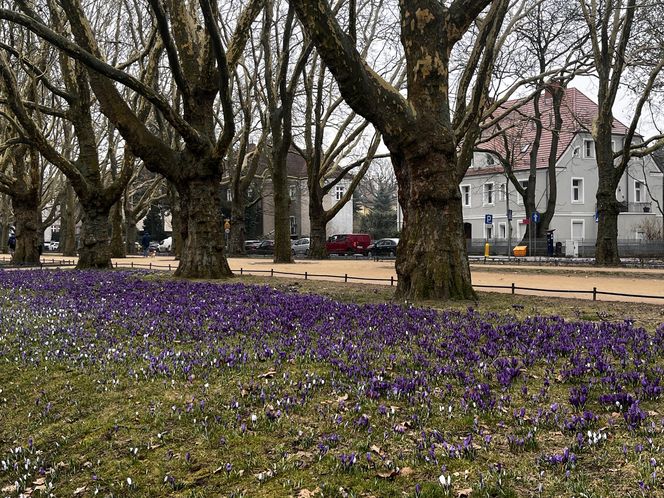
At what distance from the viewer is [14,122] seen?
24.4 metres

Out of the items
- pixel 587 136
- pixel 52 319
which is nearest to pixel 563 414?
pixel 52 319

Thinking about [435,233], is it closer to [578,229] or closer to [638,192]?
[578,229]

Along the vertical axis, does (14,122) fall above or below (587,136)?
below

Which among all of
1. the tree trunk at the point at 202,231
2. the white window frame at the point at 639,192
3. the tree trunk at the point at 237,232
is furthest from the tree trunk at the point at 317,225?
the white window frame at the point at 639,192

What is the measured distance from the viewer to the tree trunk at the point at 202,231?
1684cm

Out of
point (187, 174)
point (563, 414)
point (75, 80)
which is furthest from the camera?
point (75, 80)

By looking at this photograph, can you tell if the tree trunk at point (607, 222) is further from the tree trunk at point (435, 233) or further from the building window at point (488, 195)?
the building window at point (488, 195)

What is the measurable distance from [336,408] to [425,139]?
6877 millimetres

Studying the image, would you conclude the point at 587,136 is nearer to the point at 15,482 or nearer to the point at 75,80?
the point at 75,80

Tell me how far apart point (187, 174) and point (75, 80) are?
1025 centimetres

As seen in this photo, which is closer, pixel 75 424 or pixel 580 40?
pixel 75 424

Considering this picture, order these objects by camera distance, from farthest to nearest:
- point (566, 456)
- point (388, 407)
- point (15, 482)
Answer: point (388, 407)
point (15, 482)
point (566, 456)

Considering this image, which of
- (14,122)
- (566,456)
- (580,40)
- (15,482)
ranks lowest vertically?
(15,482)

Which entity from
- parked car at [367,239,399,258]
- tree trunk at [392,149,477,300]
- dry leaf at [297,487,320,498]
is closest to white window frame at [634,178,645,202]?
parked car at [367,239,399,258]
